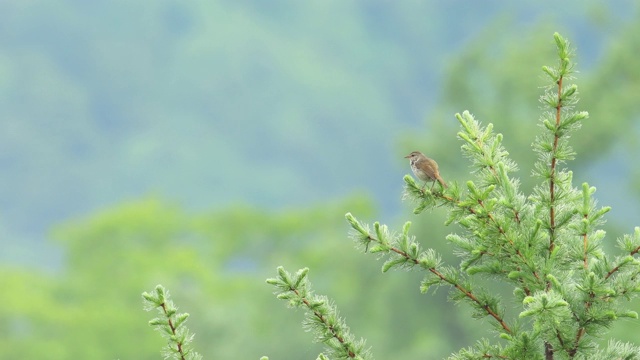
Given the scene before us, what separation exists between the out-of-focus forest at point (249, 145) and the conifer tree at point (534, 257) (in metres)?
24.8

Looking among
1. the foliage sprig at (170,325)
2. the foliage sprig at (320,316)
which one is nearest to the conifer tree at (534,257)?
the foliage sprig at (320,316)

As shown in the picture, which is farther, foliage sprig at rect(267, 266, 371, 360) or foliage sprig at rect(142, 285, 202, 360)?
foliage sprig at rect(267, 266, 371, 360)

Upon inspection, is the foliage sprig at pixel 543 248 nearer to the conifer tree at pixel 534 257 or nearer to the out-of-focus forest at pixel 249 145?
the conifer tree at pixel 534 257

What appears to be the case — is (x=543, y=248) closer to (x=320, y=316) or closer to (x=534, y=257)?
(x=534, y=257)

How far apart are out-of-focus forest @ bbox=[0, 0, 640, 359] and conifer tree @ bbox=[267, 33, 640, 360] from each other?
24789 mm

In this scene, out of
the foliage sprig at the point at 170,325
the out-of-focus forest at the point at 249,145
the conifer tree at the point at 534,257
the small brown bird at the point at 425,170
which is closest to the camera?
the foliage sprig at the point at 170,325

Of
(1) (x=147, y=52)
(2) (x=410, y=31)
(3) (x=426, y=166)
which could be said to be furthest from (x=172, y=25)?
(3) (x=426, y=166)

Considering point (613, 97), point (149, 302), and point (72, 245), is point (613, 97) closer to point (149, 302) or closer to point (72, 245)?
point (72, 245)

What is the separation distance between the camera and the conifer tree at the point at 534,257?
15.0 ft

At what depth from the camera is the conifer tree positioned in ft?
15.0

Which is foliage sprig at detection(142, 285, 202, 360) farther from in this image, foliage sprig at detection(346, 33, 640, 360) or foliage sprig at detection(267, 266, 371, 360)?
foliage sprig at detection(346, 33, 640, 360)

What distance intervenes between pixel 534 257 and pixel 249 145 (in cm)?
7157

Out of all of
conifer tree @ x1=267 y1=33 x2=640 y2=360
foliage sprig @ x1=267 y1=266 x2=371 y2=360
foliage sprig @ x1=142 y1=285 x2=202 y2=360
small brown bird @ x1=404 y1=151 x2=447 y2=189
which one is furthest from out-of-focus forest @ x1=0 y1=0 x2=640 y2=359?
foliage sprig @ x1=142 y1=285 x2=202 y2=360

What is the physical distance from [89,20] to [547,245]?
8101cm
